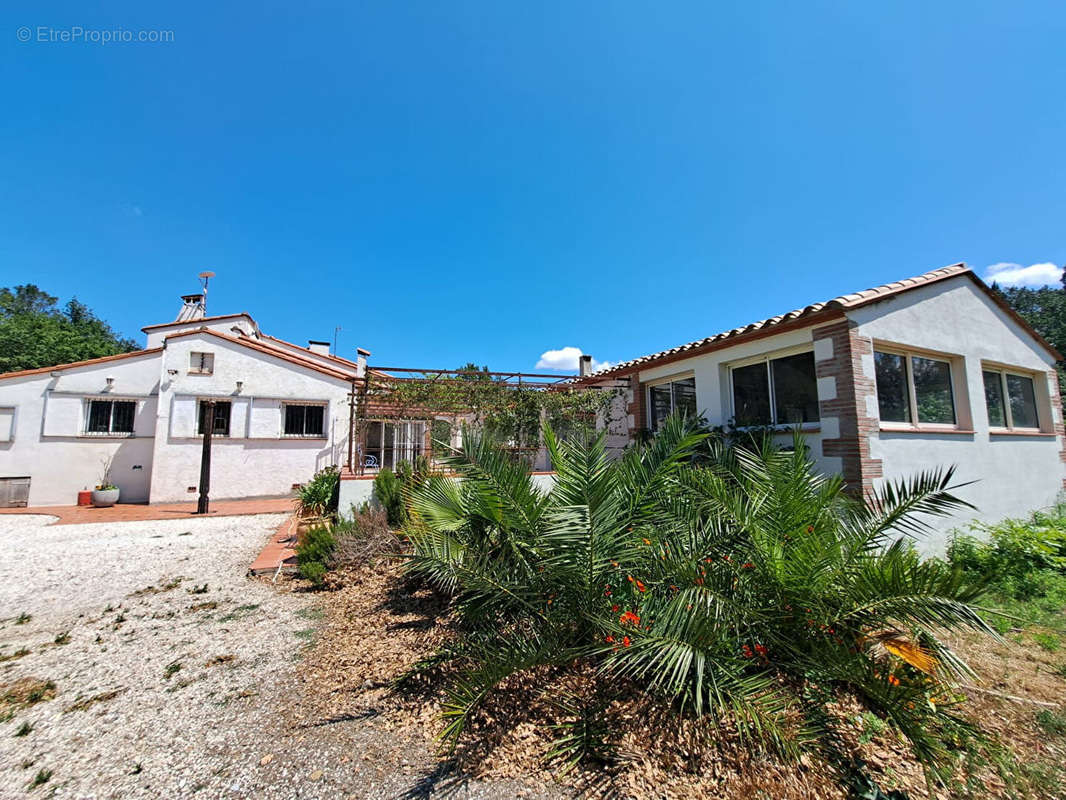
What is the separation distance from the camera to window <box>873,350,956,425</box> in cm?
644

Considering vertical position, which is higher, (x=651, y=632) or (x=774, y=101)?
(x=774, y=101)

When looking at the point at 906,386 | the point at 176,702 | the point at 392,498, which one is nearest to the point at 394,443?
the point at 392,498

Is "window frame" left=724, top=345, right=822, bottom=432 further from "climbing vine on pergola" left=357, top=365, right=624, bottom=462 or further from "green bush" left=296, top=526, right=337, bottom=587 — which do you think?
"green bush" left=296, top=526, right=337, bottom=587

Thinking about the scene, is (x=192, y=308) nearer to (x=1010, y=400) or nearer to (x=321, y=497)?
(x=321, y=497)

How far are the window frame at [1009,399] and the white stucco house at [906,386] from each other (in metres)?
0.02

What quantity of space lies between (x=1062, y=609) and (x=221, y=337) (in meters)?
19.9

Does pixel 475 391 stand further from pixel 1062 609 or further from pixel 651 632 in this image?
pixel 1062 609

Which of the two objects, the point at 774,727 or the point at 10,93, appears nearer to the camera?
the point at 774,727

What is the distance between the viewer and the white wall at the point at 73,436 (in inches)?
507

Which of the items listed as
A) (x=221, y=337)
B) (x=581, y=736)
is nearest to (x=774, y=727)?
(x=581, y=736)

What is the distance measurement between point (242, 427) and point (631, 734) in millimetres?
15422

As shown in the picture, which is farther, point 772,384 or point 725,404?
point 725,404

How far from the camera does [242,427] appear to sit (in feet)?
45.1

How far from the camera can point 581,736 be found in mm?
2424
